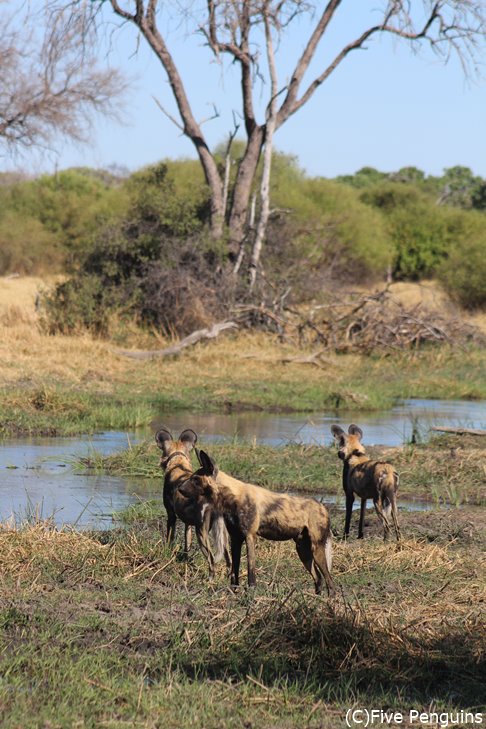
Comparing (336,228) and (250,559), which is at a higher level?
(336,228)

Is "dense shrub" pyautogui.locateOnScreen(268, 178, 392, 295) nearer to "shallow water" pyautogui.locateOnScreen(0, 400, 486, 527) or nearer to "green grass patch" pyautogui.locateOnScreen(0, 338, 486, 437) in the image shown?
"green grass patch" pyautogui.locateOnScreen(0, 338, 486, 437)

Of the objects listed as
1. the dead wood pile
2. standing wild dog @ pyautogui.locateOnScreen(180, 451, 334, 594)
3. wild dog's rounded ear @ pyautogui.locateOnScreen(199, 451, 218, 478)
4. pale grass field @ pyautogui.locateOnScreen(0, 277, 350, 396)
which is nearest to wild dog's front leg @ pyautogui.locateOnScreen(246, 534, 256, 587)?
standing wild dog @ pyautogui.locateOnScreen(180, 451, 334, 594)

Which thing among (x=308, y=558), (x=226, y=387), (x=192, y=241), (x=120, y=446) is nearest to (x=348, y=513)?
(x=308, y=558)

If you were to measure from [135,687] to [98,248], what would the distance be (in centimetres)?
1838

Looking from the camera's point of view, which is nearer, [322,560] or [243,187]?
[322,560]

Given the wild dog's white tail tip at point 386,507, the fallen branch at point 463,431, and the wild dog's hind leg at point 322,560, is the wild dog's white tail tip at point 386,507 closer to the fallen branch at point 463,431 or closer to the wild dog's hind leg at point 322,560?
the wild dog's hind leg at point 322,560

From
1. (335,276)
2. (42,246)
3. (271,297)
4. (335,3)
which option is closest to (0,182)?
(42,246)

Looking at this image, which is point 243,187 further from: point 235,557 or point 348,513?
point 235,557

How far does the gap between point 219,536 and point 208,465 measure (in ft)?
1.23

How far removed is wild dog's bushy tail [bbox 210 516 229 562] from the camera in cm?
567

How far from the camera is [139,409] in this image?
1305cm

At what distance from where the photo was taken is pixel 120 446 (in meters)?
11.3

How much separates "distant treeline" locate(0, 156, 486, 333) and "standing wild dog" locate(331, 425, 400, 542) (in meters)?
12.4

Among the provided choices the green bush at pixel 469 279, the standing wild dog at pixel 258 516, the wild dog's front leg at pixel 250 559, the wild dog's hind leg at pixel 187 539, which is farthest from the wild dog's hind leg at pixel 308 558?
the green bush at pixel 469 279
